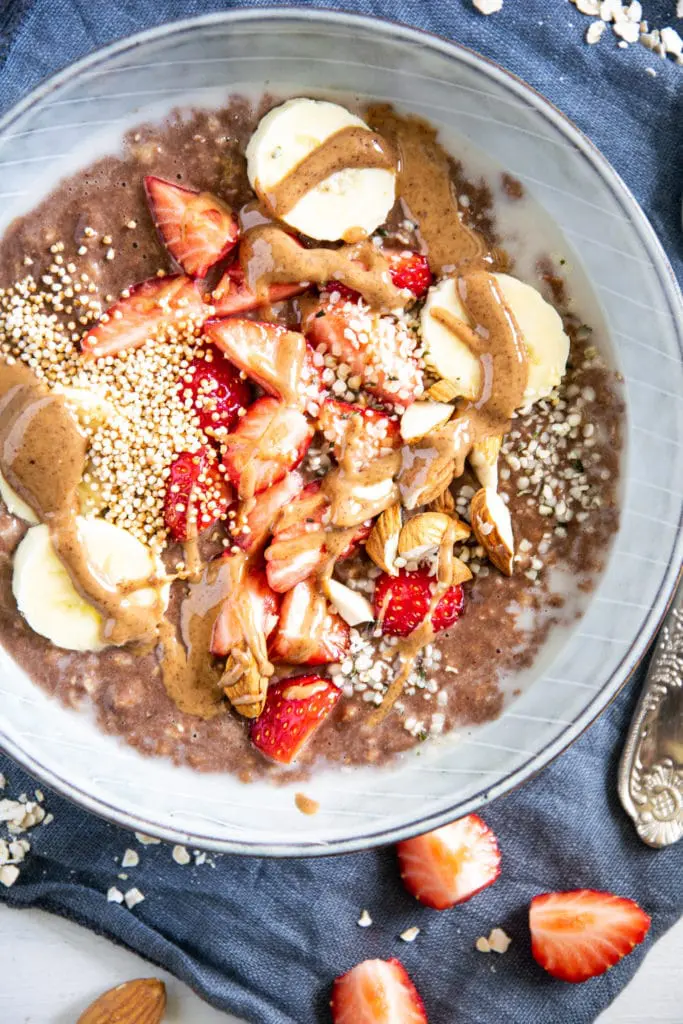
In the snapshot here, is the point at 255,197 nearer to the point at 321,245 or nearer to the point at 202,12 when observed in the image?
the point at 321,245

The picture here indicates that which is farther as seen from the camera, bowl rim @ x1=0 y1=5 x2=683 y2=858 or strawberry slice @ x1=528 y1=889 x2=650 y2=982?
strawberry slice @ x1=528 y1=889 x2=650 y2=982

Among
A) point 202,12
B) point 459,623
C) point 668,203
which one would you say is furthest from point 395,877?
point 202,12

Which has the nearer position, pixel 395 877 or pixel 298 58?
pixel 298 58

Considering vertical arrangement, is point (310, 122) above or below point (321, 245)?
above

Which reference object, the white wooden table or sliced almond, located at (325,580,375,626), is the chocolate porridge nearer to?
sliced almond, located at (325,580,375,626)

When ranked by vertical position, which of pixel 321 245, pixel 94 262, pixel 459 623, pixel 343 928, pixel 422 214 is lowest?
pixel 343 928

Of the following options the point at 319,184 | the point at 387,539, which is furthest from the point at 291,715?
the point at 319,184

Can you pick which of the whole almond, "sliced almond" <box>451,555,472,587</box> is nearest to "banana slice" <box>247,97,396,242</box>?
"sliced almond" <box>451,555,472,587</box>
